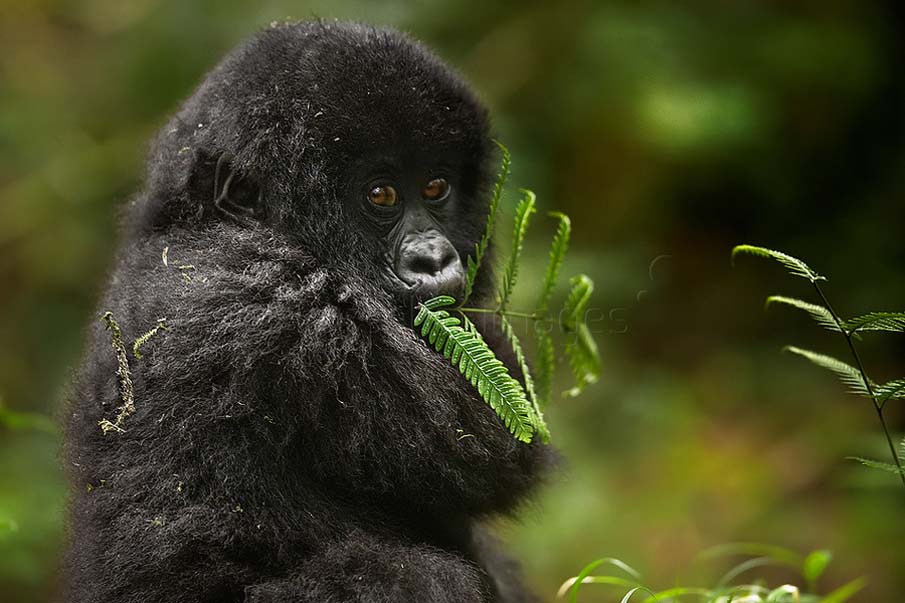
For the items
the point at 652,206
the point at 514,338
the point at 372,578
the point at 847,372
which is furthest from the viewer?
the point at 652,206

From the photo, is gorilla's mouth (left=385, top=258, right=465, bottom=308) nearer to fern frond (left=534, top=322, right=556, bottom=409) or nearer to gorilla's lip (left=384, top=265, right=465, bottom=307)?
gorilla's lip (left=384, top=265, right=465, bottom=307)

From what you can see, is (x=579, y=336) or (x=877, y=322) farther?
(x=579, y=336)

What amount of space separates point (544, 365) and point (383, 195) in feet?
2.39

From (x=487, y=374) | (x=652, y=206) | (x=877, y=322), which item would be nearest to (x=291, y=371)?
(x=487, y=374)

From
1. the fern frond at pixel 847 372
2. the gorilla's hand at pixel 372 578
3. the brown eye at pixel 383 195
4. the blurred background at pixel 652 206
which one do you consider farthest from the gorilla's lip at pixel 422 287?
the blurred background at pixel 652 206

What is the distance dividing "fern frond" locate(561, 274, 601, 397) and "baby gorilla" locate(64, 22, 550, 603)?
0.70ft

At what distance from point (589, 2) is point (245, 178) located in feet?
14.1

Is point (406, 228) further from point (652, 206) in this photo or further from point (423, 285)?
point (652, 206)

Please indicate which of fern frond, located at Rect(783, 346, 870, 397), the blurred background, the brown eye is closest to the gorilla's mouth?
the brown eye

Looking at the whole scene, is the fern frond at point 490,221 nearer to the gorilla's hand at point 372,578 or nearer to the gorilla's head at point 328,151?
the gorilla's head at point 328,151

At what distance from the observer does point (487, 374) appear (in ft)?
7.75

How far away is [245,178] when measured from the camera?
2.68m

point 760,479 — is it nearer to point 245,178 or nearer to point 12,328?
point 245,178

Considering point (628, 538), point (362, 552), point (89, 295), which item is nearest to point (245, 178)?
point (362, 552)
